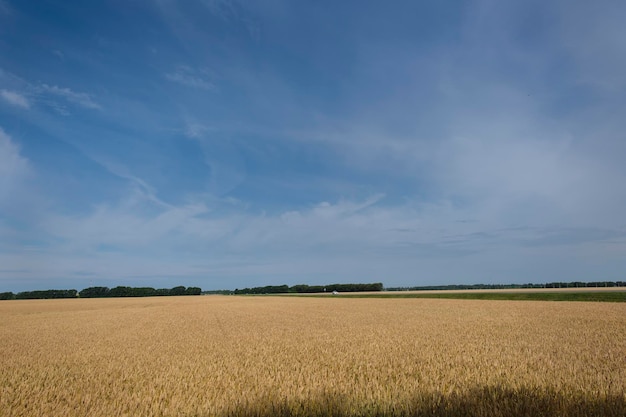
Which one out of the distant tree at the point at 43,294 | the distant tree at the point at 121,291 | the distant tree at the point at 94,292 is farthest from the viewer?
the distant tree at the point at 94,292

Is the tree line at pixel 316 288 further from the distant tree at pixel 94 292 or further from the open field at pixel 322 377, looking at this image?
the open field at pixel 322 377

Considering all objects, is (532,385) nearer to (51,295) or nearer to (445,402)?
(445,402)

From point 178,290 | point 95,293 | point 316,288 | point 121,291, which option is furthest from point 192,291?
point 316,288

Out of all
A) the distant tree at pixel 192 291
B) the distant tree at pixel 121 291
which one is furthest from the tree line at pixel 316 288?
the distant tree at pixel 121 291

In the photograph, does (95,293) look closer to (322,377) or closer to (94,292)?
(94,292)

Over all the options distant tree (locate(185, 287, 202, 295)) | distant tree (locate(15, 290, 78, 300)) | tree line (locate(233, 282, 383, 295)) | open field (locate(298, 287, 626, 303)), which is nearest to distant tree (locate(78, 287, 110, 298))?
distant tree (locate(15, 290, 78, 300))

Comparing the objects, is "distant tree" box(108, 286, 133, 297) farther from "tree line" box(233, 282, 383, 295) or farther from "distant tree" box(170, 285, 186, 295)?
"tree line" box(233, 282, 383, 295)

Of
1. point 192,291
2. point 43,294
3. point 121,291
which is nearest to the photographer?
point 43,294

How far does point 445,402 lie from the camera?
5.87 meters

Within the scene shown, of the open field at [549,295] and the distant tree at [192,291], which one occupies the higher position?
the distant tree at [192,291]

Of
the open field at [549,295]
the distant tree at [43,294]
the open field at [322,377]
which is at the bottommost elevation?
the open field at [322,377]

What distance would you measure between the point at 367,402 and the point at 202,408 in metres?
2.57

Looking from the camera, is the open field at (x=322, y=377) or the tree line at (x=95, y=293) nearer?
the open field at (x=322, y=377)

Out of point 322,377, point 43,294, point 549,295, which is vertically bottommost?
point 322,377
